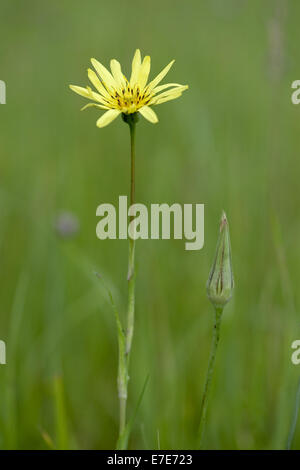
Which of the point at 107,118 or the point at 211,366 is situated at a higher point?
the point at 107,118

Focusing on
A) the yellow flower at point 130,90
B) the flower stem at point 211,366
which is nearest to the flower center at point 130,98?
the yellow flower at point 130,90

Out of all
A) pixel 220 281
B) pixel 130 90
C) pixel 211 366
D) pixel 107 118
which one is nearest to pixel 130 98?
pixel 130 90

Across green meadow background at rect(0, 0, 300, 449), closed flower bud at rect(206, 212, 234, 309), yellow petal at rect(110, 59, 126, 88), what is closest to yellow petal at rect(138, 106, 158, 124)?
yellow petal at rect(110, 59, 126, 88)

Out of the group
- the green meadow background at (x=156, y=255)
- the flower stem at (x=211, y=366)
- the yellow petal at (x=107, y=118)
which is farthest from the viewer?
the green meadow background at (x=156, y=255)

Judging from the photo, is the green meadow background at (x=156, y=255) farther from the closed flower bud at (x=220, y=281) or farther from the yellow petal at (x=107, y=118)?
the yellow petal at (x=107, y=118)

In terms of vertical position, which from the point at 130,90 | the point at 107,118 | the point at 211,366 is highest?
the point at 130,90

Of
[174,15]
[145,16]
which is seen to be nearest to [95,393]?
[145,16]

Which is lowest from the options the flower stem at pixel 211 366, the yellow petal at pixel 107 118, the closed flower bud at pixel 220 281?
the flower stem at pixel 211 366

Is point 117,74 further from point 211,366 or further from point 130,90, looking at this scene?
point 211,366

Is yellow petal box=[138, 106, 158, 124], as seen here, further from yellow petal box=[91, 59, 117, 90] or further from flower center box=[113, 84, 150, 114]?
yellow petal box=[91, 59, 117, 90]
